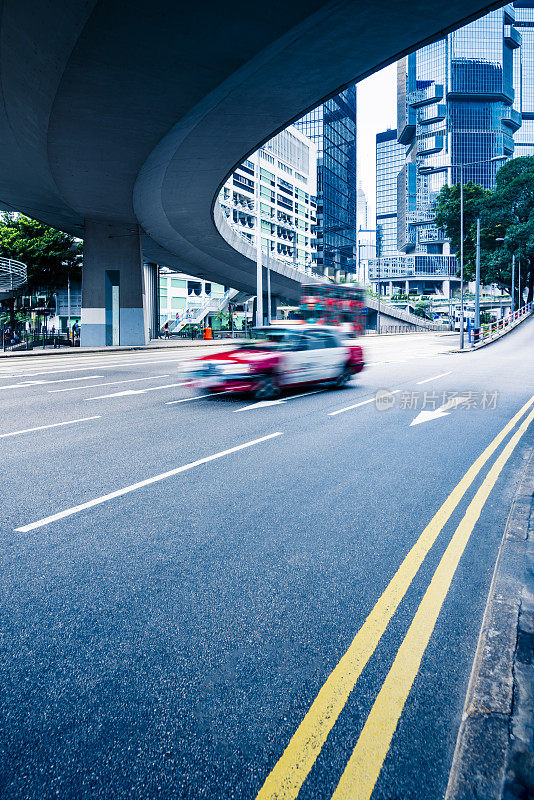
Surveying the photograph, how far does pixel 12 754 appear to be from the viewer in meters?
2.42

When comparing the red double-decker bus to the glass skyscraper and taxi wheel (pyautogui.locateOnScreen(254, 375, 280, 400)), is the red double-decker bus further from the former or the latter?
the glass skyscraper

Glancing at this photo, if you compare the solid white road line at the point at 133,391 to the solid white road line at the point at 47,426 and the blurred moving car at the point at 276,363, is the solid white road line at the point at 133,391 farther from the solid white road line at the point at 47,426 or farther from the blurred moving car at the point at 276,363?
the solid white road line at the point at 47,426

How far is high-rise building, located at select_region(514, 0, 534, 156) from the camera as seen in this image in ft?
632

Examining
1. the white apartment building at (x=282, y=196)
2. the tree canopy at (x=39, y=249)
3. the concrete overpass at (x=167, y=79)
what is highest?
the white apartment building at (x=282, y=196)

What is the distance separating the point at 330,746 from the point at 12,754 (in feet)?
4.48

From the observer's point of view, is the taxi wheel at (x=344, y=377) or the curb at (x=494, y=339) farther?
the curb at (x=494, y=339)

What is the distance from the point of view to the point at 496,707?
2.59 metres

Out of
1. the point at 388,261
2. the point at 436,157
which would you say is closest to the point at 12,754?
the point at 388,261

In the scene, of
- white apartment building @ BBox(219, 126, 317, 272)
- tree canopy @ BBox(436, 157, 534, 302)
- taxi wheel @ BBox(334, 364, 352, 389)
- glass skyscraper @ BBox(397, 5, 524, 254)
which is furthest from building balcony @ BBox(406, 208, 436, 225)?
taxi wheel @ BBox(334, 364, 352, 389)

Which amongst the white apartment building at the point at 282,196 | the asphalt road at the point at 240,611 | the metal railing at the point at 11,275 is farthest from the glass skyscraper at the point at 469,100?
the asphalt road at the point at 240,611

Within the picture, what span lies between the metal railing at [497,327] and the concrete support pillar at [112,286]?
22228 mm

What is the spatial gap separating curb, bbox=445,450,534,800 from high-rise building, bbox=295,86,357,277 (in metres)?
125

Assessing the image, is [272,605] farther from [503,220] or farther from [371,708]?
[503,220]

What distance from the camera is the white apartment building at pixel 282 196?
300ft
